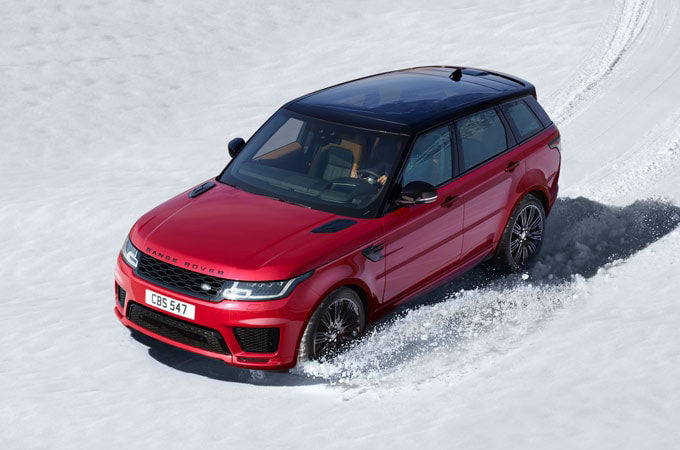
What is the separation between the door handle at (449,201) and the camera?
309 inches

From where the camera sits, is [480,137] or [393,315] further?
[480,137]

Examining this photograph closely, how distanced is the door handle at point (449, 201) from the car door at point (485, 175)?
0.26 ft

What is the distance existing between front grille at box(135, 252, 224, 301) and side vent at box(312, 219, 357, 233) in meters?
0.82

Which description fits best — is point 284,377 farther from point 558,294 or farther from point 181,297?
point 558,294

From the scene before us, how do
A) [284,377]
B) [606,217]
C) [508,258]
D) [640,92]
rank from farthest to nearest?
[640,92] → [606,217] → [508,258] → [284,377]

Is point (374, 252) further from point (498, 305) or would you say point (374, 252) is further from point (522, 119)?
point (522, 119)

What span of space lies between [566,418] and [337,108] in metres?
3.15

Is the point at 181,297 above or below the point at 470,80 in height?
below

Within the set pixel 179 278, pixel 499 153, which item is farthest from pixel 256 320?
pixel 499 153

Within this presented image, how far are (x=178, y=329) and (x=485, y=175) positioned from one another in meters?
2.84

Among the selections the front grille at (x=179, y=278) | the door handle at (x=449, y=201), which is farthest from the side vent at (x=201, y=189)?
the door handle at (x=449, y=201)

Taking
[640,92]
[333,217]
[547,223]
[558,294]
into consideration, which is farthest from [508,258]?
[640,92]

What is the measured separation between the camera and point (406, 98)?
27.5 feet

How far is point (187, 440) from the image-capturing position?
21.3 feet
